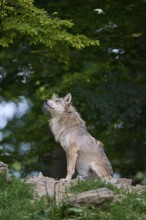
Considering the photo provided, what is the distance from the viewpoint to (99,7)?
20.6m

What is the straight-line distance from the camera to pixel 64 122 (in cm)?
1502

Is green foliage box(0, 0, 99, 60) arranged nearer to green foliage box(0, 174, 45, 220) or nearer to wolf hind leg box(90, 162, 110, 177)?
wolf hind leg box(90, 162, 110, 177)

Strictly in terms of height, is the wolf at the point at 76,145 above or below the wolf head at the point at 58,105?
below

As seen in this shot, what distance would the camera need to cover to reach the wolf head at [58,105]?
48.9 feet

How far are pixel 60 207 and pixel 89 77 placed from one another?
11.3 m

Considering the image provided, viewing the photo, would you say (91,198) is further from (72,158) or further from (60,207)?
(72,158)

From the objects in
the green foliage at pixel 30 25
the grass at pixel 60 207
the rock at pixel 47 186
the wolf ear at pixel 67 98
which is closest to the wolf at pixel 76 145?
the wolf ear at pixel 67 98

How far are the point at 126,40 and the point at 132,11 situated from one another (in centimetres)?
137

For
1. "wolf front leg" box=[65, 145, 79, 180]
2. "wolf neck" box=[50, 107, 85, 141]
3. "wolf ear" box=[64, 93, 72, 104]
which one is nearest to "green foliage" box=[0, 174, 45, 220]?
"wolf front leg" box=[65, 145, 79, 180]

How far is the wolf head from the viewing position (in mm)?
14906

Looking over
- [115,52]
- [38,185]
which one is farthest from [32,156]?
[38,185]

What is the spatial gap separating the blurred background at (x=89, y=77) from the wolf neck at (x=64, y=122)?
139cm

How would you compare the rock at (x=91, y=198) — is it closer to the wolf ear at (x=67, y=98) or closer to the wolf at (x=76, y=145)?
the wolf at (x=76, y=145)

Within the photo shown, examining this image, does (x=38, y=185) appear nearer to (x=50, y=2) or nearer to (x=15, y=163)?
(x=50, y=2)
